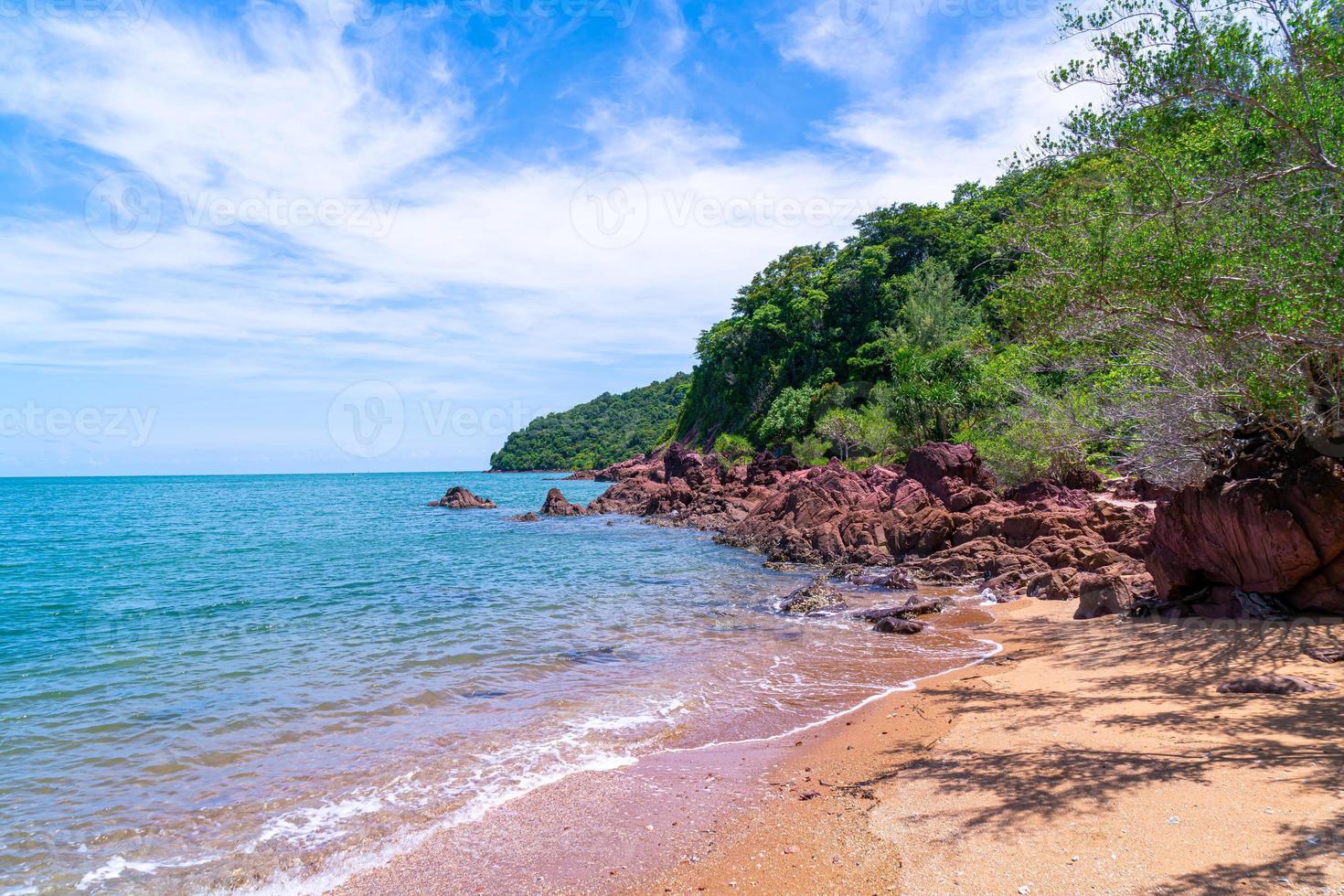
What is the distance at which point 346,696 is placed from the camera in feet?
34.8

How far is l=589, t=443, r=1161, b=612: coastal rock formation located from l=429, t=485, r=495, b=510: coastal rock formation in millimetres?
30191

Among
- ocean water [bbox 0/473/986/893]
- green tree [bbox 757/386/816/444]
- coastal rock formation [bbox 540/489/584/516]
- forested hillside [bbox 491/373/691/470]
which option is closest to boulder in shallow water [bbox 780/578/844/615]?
ocean water [bbox 0/473/986/893]

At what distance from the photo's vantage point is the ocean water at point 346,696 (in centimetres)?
670

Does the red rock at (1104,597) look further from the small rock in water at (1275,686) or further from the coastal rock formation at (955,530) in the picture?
the small rock in water at (1275,686)

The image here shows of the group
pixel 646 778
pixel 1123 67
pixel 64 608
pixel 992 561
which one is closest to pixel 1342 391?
pixel 1123 67

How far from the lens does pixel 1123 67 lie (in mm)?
7855

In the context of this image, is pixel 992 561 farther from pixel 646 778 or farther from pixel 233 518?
pixel 233 518

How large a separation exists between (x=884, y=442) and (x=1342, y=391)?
3471 centimetres

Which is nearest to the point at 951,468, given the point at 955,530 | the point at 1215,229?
the point at 955,530

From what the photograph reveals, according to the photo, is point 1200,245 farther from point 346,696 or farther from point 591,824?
point 346,696

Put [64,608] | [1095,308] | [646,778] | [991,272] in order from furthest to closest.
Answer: [991,272] → [64,608] → [1095,308] → [646,778]

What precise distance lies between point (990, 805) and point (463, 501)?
196 ft

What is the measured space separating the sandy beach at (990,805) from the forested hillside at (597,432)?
362 ft

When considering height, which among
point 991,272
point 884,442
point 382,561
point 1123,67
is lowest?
point 382,561
